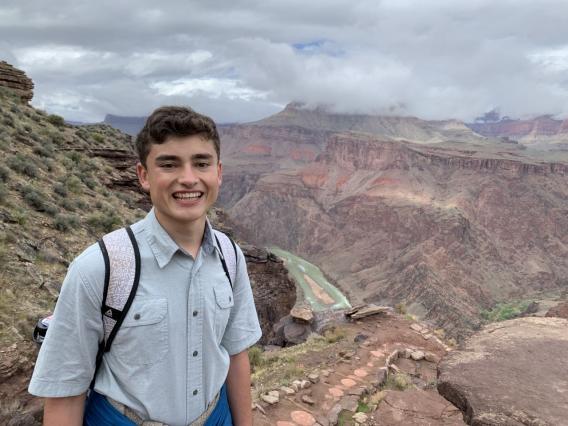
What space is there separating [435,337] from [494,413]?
26.8ft

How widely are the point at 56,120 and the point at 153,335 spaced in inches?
923

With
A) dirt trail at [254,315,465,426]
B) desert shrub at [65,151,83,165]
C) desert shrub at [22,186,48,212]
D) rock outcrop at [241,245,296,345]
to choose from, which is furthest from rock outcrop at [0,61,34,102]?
dirt trail at [254,315,465,426]

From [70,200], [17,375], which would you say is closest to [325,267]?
[70,200]

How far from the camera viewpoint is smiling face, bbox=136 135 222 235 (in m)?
2.15

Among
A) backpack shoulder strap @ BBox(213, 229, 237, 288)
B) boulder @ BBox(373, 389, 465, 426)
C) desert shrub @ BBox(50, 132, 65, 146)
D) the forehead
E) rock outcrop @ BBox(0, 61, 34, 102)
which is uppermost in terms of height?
rock outcrop @ BBox(0, 61, 34, 102)

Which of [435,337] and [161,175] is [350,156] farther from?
[161,175]

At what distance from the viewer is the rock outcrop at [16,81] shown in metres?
21.3

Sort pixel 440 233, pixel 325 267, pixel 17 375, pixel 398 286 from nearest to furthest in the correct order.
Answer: pixel 17 375 < pixel 398 286 < pixel 440 233 < pixel 325 267

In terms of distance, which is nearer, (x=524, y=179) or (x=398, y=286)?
(x=398, y=286)

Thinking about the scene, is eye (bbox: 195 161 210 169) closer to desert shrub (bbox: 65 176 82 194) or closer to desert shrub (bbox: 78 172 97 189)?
desert shrub (bbox: 65 176 82 194)

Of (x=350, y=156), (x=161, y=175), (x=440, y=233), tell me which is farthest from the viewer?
(x=350, y=156)

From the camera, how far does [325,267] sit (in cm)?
9800

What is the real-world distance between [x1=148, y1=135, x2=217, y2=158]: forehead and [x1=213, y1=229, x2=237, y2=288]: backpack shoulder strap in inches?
20.8

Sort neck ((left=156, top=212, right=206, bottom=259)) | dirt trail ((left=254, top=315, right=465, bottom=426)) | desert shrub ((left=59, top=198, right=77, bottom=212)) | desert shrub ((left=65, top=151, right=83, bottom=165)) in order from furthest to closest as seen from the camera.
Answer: desert shrub ((left=65, top=151, right=83, bottom=165)) → desert shrub ((left=59, top=198, right=77, bottom=212)) → dirt trail ((left=254, top=315, right=465, bottom=426)) → neck ((left=156, top=212, right=206, bottom=259))
